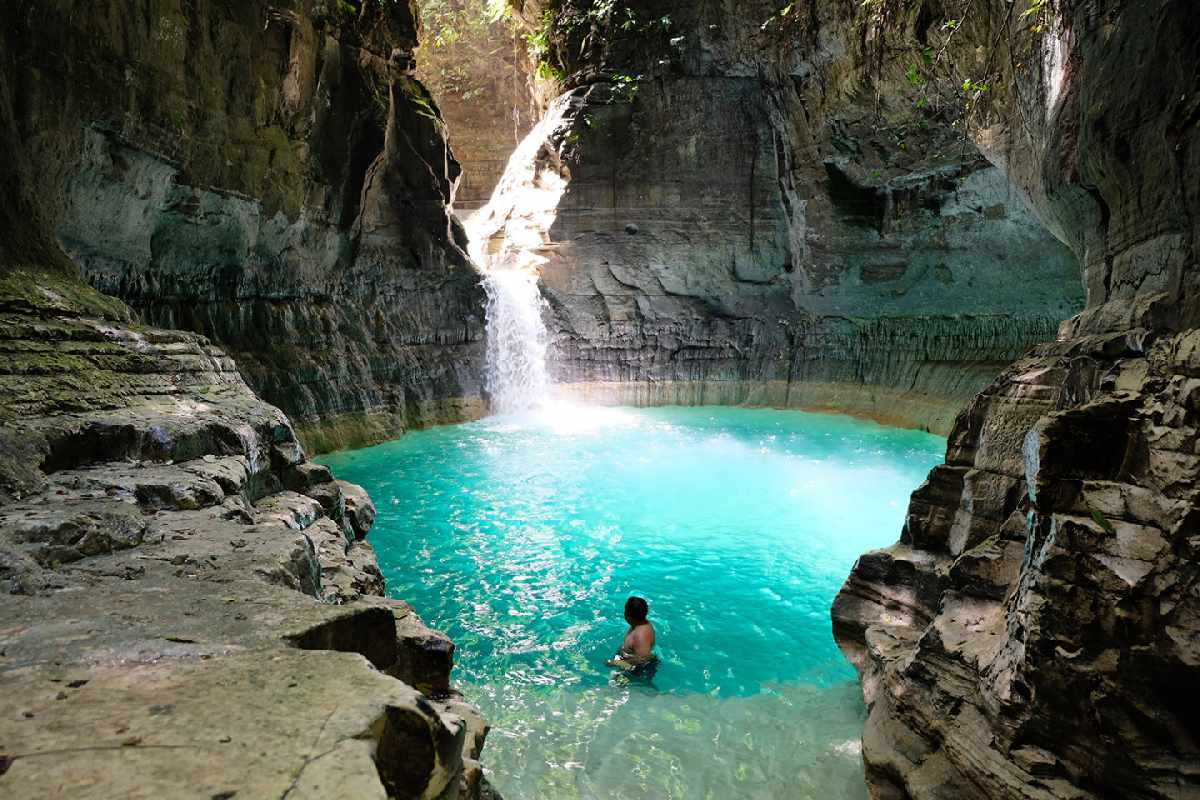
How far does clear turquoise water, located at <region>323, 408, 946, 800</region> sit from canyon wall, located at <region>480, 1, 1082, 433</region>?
14.0ft

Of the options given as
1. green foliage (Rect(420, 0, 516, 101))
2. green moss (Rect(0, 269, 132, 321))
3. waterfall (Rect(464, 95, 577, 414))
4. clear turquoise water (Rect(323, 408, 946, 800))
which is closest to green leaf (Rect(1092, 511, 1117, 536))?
clear turquoise water (Rect(323, 408, 946, 800))

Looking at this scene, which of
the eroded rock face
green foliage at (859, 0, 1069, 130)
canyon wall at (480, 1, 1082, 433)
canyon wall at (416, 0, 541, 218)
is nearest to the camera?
the eroded rock face

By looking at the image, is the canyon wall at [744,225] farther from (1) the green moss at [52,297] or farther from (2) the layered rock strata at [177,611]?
(2) the layered rock strata at [177,611]

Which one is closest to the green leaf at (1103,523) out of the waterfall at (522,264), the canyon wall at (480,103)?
the waterfall at (522,264)

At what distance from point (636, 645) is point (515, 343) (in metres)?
12.1

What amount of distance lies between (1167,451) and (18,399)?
595 centimetres

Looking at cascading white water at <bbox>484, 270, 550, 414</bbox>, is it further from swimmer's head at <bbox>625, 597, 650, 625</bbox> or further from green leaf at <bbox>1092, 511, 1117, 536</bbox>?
green leaf at <bbox>1092, 511, 1117, 536</bbox>

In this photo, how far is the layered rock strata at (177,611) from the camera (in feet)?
4.95

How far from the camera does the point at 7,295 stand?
506cm

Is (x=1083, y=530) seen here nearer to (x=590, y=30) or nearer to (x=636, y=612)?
(x=636, y=612)

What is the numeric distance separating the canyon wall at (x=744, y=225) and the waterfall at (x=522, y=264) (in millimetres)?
118

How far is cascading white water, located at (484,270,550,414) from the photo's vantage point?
635 inches

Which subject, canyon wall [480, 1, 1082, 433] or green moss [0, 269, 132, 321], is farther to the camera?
canyon wall [480, 1, 1082, 433]

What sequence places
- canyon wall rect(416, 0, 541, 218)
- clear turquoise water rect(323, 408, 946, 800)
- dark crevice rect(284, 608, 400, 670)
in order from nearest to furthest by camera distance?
dark crevice rect(284, 608, 400, 670) < clear turquoise water rect(323, 408, 946, 800) < canyon wall rect(416, 0, 541, 218)
